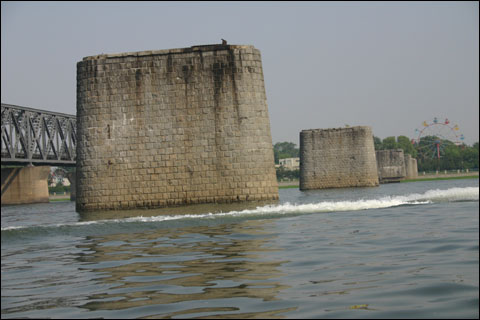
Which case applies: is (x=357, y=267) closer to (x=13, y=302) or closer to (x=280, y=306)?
(x=280, y=306)

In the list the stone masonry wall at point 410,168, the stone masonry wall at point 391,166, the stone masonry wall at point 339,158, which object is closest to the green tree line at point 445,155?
the stone masonry wall at point 410,168

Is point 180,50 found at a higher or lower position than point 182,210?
higher

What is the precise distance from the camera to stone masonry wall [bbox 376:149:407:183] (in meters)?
72.2

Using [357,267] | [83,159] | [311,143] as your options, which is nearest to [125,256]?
[357,267]

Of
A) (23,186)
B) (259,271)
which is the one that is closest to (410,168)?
(23,186)

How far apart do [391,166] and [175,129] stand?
53.6m

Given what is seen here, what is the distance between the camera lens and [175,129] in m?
22.8

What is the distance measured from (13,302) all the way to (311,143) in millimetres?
48409

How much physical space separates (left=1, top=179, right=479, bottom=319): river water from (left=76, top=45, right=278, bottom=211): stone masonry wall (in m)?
8.48

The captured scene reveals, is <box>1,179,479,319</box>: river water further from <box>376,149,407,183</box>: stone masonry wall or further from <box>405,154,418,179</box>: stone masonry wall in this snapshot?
<box>405,154,418,179</box>: stone masonry wall

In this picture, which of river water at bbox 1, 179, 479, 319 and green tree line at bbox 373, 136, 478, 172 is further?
green tree line at bbox 373, 136, 478, 172

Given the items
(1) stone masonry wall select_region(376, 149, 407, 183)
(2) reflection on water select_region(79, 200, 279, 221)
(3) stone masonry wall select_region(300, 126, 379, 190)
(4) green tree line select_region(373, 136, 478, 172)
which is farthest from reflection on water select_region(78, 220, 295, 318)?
(4) green tree line select_region(373, 136, 478, 172)

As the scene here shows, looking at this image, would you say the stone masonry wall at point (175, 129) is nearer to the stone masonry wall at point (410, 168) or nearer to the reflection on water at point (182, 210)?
the reflection on water at point (182, 210)

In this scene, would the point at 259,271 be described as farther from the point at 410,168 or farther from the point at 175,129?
the point at 410,168
